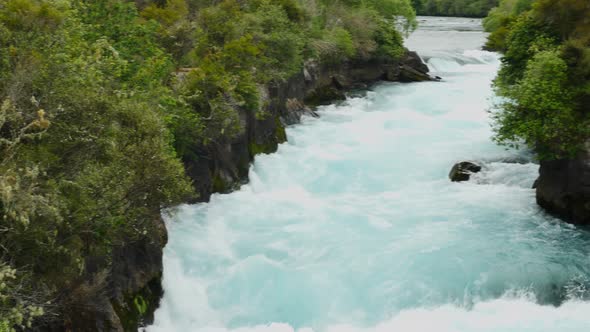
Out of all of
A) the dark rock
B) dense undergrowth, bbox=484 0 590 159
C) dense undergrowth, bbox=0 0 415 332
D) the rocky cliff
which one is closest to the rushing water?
the dark rock

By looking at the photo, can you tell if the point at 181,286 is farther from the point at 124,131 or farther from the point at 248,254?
the point at 124,131

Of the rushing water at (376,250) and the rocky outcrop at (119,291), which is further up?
the rocky outcrop at (119,291)

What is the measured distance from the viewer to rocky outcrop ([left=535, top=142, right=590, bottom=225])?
18.2 m

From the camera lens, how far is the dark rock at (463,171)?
76.1ft

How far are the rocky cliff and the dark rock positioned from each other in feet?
25.6

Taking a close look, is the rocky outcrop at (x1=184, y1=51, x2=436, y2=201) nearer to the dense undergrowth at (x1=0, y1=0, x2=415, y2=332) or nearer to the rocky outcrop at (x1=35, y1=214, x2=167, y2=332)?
the dense undergrowth at (x1=0, y1=0, x2=415, y2=332)

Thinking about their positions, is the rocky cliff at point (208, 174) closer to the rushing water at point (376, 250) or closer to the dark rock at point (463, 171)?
the rushing water at point (376, 250)

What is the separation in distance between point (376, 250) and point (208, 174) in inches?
245

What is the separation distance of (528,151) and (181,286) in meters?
16.4

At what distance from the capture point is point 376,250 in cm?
1752

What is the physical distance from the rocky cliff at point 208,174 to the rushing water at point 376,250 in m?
0.69

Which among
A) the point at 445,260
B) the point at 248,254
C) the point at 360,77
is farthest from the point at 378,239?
the point at 360,77

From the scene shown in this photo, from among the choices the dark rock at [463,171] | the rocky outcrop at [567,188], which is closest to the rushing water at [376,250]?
the dark rock at [463,171]

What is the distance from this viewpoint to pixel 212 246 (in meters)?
17.4
